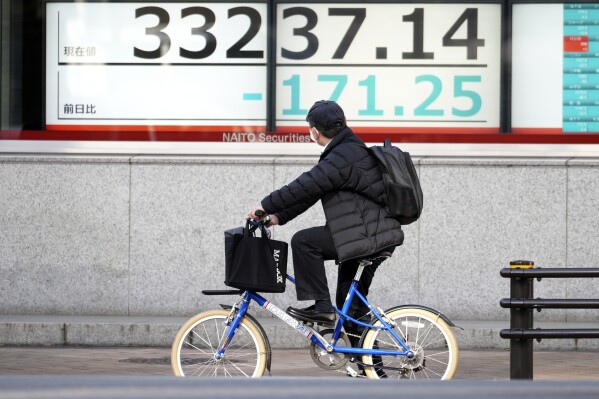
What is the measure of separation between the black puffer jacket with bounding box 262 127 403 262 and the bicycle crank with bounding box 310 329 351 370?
41 centimetres

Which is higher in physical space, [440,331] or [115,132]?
[115,132]

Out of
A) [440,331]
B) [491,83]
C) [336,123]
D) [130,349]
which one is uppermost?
[491,83]

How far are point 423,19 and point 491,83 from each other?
89 centimetres

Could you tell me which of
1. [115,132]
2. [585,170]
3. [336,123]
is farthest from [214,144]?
[336,123]

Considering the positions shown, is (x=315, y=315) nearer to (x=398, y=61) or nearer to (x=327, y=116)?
(x=327, y=116)

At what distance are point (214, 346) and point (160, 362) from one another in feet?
7.72

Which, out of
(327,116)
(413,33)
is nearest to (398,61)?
(413,33)

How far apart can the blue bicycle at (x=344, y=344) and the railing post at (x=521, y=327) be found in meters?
0.39

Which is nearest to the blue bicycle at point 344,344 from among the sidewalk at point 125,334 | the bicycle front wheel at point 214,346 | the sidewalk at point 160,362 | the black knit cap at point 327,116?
the bicycle front wheel at point 214,346

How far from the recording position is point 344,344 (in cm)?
591

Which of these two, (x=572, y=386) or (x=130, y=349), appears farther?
(x=130, y=349)

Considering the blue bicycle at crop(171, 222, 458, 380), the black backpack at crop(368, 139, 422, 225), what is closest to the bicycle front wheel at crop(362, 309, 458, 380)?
the blue bicycle at crop(171, 222, 458, 380)

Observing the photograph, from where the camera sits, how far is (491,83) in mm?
10773

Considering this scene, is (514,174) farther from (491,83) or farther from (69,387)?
(69,387)
